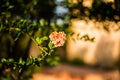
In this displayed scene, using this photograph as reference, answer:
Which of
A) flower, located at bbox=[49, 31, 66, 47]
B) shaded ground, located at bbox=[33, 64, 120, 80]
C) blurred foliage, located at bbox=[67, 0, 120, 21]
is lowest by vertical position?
shaded ground, located at bbox=[33, 64, 120, 80]

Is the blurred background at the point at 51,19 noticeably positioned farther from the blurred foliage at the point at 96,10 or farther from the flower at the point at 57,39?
the flower at the point at 57,39

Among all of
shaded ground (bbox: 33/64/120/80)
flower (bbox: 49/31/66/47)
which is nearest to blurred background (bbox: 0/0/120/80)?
flower (bbox: 49/31/66/47)

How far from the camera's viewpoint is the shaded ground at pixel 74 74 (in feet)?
49.9

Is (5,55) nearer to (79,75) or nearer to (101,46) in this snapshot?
(79,75)

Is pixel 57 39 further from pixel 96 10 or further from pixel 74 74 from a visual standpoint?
pixel 74 74

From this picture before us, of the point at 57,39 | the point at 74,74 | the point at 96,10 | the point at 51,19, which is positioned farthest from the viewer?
the point at 74,74

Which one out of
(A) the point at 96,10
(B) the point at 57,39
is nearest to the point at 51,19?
(A) the point at 96,10

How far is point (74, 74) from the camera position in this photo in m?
16.3

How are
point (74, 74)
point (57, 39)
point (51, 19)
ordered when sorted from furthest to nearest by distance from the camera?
point (74, 74) → point (51, 19) → point (57, 39)

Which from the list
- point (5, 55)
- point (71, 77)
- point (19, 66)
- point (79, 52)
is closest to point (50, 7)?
point (5, 55)

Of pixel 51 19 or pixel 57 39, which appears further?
pixel 51 19

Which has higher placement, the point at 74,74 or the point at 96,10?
the point at 96,10

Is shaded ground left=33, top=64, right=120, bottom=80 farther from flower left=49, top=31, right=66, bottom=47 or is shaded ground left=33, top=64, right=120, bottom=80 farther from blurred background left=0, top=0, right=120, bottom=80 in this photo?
flower left=49, top=31, right=66, bottom=47

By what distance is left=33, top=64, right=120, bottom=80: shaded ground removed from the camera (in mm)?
15203
